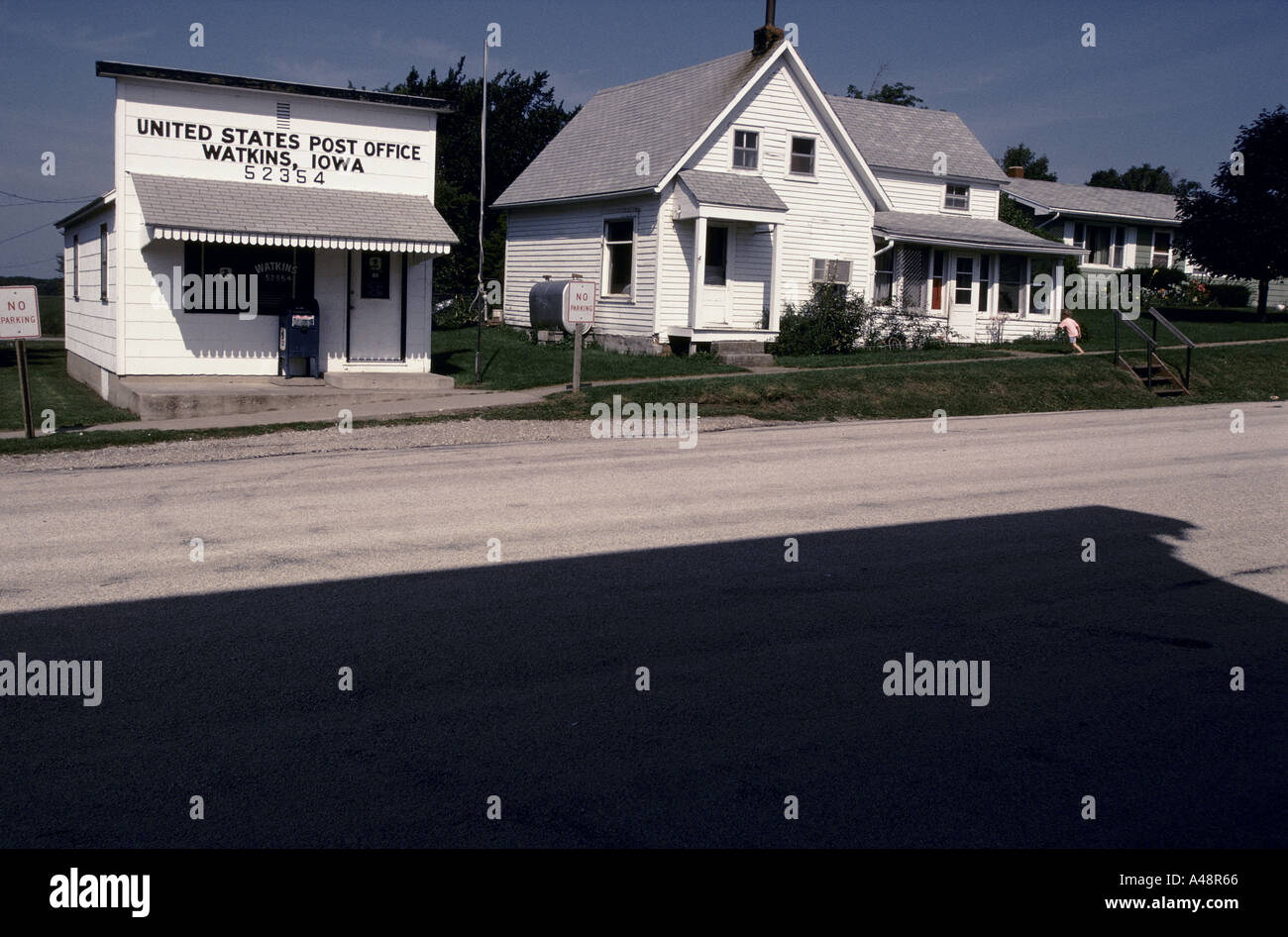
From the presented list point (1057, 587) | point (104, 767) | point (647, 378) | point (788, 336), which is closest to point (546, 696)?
point (104, 767)

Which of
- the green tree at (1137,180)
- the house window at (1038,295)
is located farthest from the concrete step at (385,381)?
the green tree at (1137,180)

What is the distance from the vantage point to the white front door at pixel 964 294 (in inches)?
1304

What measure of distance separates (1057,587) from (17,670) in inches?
256

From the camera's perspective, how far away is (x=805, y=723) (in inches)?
215

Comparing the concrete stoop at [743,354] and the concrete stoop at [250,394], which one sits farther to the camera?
the concrete stoop at [743,354]

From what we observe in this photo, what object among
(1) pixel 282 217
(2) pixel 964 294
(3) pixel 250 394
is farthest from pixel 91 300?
(2) pixel 964 294

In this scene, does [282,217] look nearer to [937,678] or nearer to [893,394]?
[893,394]

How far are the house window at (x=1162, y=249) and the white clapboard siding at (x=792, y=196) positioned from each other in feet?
106

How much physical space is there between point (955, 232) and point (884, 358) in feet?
30.0

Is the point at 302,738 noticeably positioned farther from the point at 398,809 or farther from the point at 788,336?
the point at 788,336

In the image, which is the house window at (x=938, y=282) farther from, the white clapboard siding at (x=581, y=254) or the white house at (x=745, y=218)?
the white clapboard siding at (x=581, y=254)

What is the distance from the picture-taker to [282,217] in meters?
20.1

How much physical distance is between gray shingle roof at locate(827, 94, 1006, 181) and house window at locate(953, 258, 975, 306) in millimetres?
3526

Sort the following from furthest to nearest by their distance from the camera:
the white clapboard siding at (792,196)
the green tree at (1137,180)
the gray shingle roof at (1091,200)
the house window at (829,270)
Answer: the green tree at (1137,180) < the gray shingle roof at (1091,200) < the house window at (829,270) < the white clapboard siding at (792,196)
